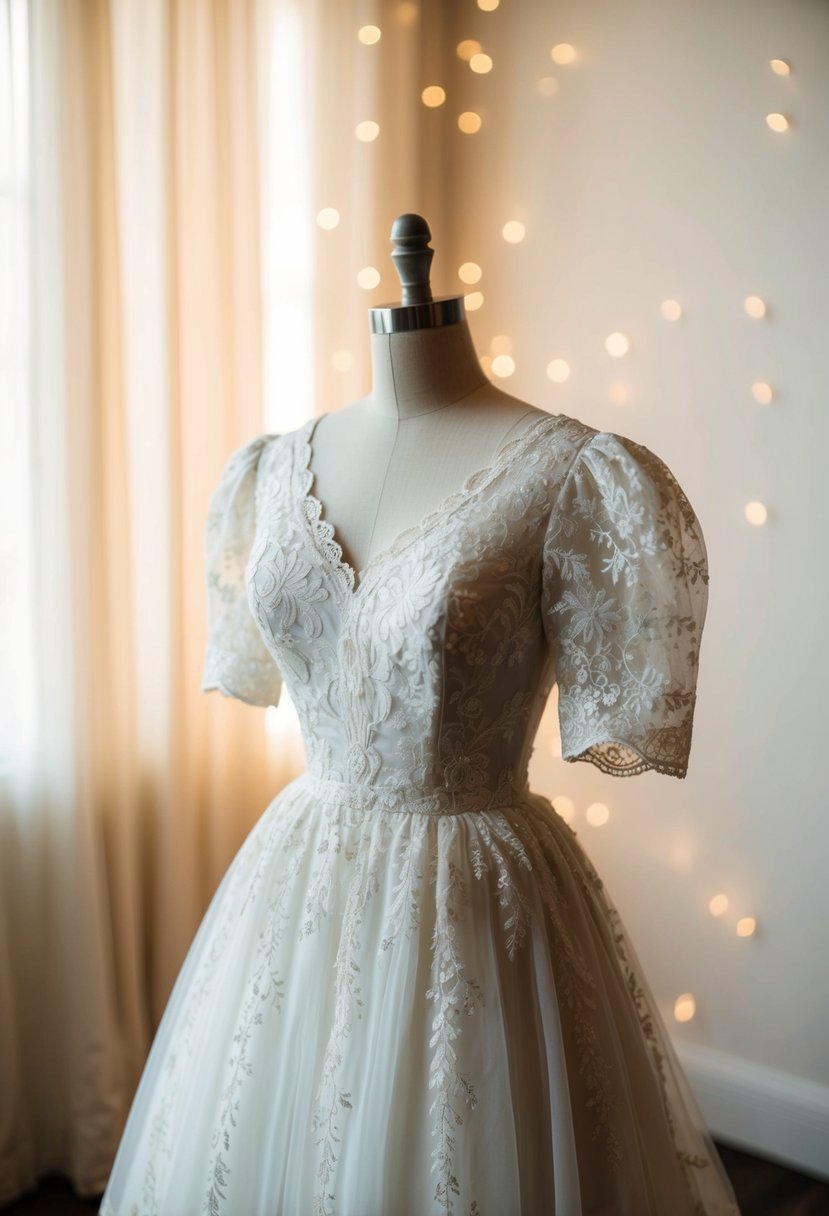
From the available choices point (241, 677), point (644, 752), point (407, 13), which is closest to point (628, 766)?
point (644, 752)

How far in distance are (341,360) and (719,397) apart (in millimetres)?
768

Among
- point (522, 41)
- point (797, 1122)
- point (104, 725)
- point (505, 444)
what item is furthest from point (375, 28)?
point (797, 1122)

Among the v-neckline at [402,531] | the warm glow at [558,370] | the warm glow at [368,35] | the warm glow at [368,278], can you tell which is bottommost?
the v-neckline at [402,531]

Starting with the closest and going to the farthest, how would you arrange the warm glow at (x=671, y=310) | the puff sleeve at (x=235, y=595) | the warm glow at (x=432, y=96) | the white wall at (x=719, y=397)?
1. the puff sleeve at (x=235, y=595)
2. the white wall at (x=719, y=397)
3. the warm glow at (x=671, y=310)
4. the warm glow at (x=432, y=96)

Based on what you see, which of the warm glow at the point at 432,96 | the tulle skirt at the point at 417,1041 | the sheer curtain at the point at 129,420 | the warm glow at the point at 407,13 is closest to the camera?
the tulle skirt at the point at 417,1041

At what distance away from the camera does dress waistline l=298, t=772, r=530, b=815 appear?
1.21 m

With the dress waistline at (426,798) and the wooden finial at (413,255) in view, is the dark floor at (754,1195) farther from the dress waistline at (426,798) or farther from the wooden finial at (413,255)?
the wooden finial at (413,255)

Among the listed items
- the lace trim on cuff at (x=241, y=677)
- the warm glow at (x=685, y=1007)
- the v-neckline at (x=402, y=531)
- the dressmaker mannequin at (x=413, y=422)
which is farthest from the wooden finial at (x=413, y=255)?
the warm glow at (x=685, y=1007)

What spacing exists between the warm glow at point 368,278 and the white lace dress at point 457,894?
1.05m

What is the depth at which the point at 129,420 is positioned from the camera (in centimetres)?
193

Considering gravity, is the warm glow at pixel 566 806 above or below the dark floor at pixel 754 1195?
above

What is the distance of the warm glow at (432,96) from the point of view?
7.72 feet

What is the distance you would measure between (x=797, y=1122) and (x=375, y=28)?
235 centimetres

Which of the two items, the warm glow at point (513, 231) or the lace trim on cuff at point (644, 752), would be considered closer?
the lace trim on cuff at point (644, 752)
